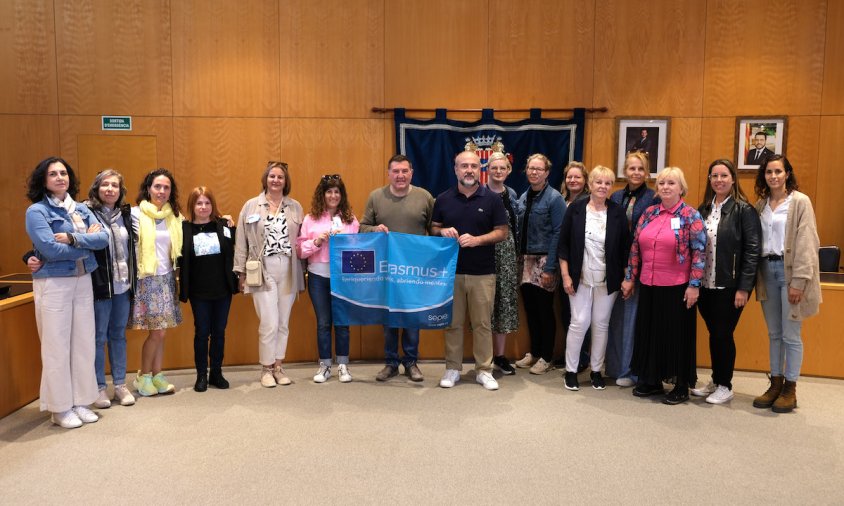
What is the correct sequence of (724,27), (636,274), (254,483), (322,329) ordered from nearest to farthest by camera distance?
(254,483), (636,274), (322,329), (724,27)

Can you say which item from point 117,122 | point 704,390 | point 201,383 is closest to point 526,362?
point 704,390

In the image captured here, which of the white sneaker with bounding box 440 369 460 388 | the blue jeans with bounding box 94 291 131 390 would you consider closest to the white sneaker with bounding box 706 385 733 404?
the white sneaker with bounding box 440 369 460 388

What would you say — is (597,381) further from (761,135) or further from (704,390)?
(761,135)

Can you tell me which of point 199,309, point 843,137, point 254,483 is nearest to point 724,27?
point 843,137

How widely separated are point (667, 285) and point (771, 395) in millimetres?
1024

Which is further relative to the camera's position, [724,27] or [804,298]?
[724,27]

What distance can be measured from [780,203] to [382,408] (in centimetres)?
290

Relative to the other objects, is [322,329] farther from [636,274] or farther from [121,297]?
[636,274]

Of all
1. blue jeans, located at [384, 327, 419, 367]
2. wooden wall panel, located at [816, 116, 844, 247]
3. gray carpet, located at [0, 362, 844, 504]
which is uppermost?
wooden wall panel, located at [816, 116, 844, 247]

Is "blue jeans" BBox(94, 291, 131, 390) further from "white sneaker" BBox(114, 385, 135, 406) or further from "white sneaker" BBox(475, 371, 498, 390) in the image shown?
"white sneaker" BBox(475, 371, 498, 390)

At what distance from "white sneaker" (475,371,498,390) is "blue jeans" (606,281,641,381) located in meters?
0.91

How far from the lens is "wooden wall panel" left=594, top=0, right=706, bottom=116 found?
5.86 m

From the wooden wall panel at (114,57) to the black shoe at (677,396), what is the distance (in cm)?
490

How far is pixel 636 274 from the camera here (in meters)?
4.32
